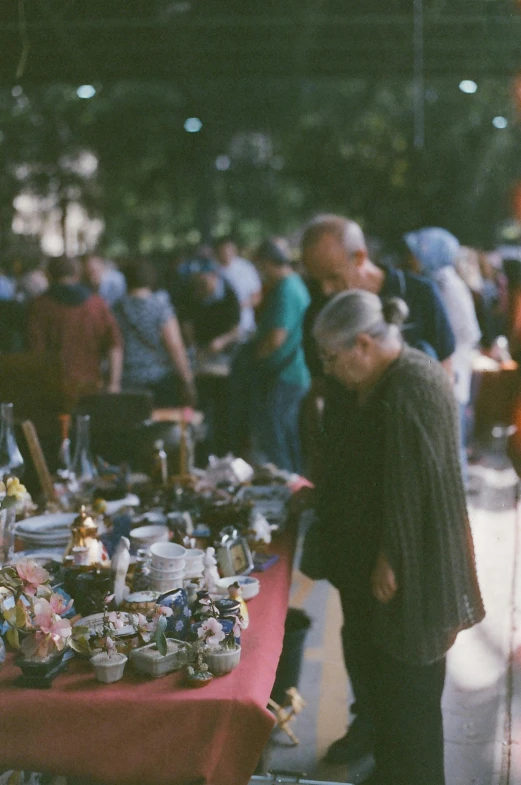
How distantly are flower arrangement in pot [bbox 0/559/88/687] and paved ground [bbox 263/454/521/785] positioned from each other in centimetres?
157

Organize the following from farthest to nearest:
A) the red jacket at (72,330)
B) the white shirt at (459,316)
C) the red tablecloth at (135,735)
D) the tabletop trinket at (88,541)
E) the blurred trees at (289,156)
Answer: the blurred trees at (289,156) < the white shirt at (459,316) < the red jacket at (72,330) < the tabletop trinket at (88,541) < the red tablecloth at (135,735)

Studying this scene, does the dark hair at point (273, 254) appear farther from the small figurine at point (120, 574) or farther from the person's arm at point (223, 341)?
the small figurine at point (120, 574)

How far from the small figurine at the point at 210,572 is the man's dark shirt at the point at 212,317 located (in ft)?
19.6

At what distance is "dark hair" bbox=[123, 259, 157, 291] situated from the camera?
259 inches

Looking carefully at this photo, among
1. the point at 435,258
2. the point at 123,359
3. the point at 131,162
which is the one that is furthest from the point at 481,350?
the point at 131,162

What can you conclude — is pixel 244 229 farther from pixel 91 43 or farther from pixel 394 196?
pixel 91 43

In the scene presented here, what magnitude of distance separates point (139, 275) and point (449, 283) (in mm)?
2065

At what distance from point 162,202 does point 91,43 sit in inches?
949

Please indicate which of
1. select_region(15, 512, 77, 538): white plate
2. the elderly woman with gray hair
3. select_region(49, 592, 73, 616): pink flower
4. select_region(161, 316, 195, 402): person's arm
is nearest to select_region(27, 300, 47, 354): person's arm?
select_region(161, 316, 195, 402): person's arm

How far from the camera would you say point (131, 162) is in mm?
27688

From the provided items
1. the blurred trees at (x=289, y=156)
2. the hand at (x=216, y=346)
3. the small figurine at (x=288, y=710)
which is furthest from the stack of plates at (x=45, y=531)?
the blurred trees at (x=289, y=156)

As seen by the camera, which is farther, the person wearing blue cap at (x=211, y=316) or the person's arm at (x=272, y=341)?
the person wearing blue cap at (x=211, y=316)

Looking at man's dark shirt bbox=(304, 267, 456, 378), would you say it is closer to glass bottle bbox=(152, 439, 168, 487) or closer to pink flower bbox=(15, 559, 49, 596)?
glass bottle bbox=(152, 439, 168, 487)

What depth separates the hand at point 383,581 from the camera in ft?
9.28
